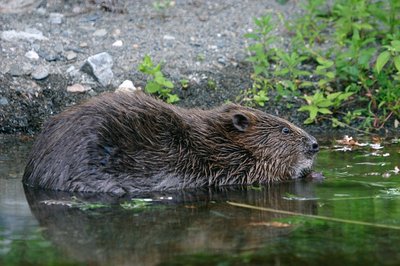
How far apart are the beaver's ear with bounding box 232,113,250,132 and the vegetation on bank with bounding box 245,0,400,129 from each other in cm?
190

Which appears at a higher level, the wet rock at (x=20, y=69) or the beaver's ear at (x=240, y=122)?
the wet rock at (x=20, y=69)

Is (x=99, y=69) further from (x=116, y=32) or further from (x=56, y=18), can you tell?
(x=56, y=18)

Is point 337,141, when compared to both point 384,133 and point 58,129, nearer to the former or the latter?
point 384,133

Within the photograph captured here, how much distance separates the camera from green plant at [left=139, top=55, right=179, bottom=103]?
1012cm

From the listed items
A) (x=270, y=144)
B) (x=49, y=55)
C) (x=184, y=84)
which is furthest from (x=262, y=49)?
(x=270, y=144)

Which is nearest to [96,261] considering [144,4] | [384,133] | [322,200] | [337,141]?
[322,200]

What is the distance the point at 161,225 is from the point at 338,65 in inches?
197

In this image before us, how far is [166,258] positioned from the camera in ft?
17.0

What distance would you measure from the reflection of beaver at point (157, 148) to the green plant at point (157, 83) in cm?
188

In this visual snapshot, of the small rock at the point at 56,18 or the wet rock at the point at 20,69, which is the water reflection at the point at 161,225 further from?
the small rock at the point at 56,18

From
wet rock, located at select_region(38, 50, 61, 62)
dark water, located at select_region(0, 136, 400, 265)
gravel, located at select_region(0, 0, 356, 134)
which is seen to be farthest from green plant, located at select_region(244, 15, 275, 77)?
dark water, located at select_region(0, 136, 400, 265)

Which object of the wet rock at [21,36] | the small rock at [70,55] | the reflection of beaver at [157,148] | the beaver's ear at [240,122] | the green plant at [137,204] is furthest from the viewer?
the wet rock at [21,36]

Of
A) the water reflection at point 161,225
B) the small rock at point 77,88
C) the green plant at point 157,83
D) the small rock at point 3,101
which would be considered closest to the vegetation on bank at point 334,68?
the green plant at point 157,83

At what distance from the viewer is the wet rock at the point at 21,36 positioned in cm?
1113
